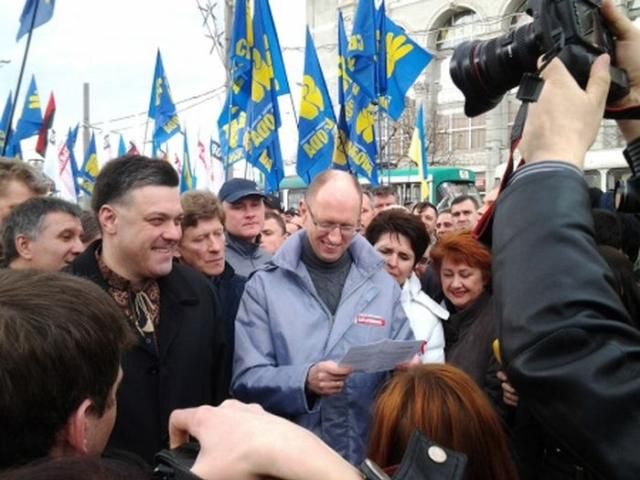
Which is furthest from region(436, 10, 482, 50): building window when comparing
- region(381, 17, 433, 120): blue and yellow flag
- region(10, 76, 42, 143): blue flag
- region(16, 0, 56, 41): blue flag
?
region(16, 0, 56, 41): blue flag

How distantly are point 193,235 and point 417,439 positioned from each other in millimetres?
2838

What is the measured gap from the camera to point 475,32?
32.3 metres

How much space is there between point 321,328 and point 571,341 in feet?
6.73

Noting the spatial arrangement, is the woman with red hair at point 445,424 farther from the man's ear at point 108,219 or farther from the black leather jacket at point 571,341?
the man's ear at point 108,219

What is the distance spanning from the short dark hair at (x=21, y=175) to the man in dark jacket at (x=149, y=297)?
4.95 ft

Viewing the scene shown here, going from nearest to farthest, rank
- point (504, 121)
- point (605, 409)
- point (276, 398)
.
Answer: point (605, 409) < point (276, 398) < point (504, 121)

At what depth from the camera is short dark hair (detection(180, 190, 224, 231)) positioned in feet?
12.5

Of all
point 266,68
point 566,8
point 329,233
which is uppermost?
point 266,68

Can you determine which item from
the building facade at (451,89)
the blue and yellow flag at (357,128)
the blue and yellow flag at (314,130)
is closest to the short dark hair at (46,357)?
the blue and yellow flag at (314,130)

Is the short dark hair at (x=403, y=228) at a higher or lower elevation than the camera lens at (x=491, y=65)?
lower

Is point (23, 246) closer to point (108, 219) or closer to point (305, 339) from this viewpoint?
point (108, 219)

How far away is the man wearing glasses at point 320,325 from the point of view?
266 centimetres

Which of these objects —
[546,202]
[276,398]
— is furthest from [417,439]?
[276,398]

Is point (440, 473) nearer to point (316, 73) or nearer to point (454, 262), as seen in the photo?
point (454, 262)
